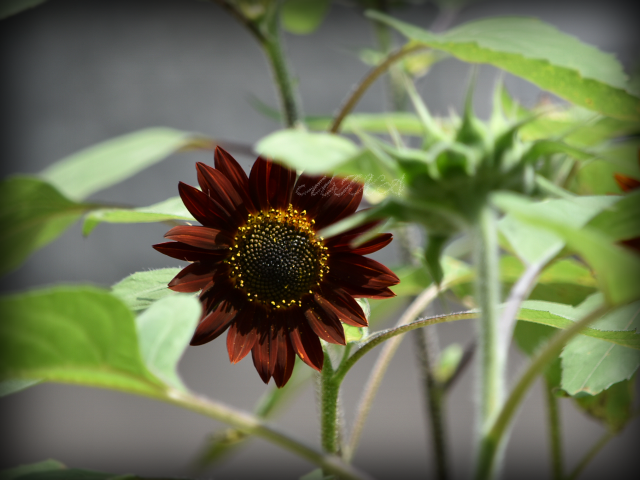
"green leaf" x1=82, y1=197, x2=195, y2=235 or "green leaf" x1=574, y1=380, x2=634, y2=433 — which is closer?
"green leaf" x1=82, y1=197, x2=195, y2=235

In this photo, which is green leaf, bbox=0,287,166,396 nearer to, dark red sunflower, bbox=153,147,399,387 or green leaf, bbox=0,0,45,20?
dark red sunflower, bbox=153,147,399,387

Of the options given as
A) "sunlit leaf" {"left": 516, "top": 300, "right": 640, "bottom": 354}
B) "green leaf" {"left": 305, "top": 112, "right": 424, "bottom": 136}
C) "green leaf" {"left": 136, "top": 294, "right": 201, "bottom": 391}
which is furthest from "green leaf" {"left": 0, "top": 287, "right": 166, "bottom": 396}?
"green leaf" {"left": 305, "top": 112, "right": 424, "bottom": 136}

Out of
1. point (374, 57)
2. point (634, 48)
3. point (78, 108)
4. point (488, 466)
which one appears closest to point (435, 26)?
point (374, 57)

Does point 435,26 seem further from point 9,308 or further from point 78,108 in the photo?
point 78,108

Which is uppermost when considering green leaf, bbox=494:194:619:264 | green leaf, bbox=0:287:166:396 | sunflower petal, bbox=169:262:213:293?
green leaf, bbox=494:194:619:264

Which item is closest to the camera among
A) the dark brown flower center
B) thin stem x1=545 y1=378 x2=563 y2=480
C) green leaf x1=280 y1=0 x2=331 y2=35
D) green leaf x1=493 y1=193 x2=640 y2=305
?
green leaf x1=493 y1=193 x2=640 y2=305

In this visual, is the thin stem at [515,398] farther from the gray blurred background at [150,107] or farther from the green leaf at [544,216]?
the gray blurred background at [150,107]

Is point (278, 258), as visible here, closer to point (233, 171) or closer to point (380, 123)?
point (233, 171)

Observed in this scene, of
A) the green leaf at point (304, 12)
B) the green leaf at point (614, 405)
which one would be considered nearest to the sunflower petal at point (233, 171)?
the green leaf at point (614, 405)
